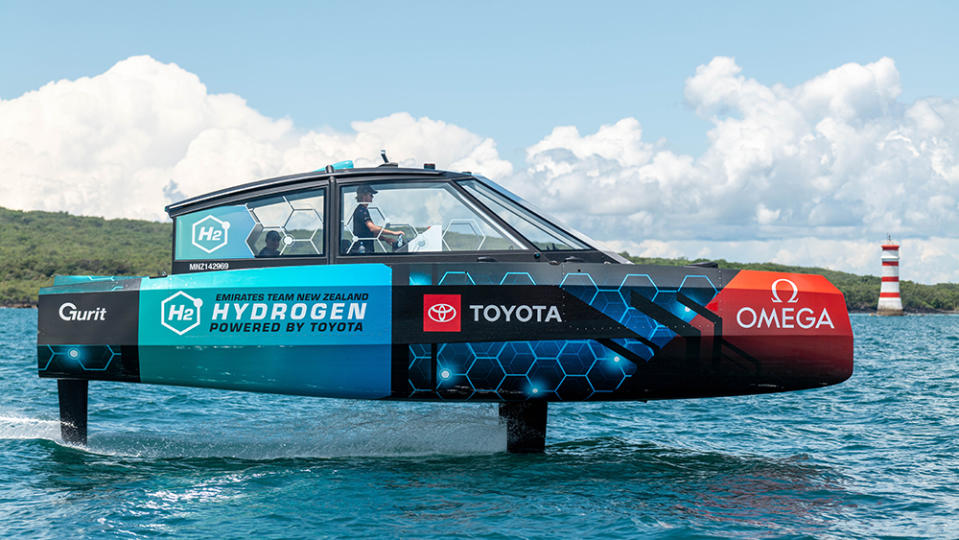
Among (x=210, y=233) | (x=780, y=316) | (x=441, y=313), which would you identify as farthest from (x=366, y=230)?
(x=780, y=316)

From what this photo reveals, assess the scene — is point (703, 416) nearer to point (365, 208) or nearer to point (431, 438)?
point (431, 438)

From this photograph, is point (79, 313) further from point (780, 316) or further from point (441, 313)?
point (780, 316)

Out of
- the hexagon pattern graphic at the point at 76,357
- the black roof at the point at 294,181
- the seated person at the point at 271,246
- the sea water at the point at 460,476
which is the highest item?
the black roof at the point at 294,181

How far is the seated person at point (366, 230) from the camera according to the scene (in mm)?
7176

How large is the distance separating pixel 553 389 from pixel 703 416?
6288 mm

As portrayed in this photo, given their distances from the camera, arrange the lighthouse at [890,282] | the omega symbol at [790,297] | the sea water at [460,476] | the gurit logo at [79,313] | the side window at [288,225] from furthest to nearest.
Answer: the lighthouse at [890,282] < the gurit logo at [79,313] < the side window at [288,225] < the omega symbol at [790,297] < the sea water at [460,476]

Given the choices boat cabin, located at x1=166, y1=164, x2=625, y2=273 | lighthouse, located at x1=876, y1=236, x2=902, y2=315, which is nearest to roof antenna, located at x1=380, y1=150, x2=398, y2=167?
boat cabin, located at x1=166, y1=164, x2=625, y2=273

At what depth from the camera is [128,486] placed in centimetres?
686

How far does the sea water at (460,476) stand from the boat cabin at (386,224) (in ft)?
6.07

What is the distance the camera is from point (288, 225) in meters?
7.36

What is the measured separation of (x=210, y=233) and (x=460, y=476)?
307 centimetres

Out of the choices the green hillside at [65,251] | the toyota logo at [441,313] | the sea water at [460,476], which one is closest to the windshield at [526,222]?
the toyota logo at [441,313]

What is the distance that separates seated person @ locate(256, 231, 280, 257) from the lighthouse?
10828 centimetres

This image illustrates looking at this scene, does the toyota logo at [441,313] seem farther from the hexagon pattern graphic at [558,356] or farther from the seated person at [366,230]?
the seated person at [366,230]
